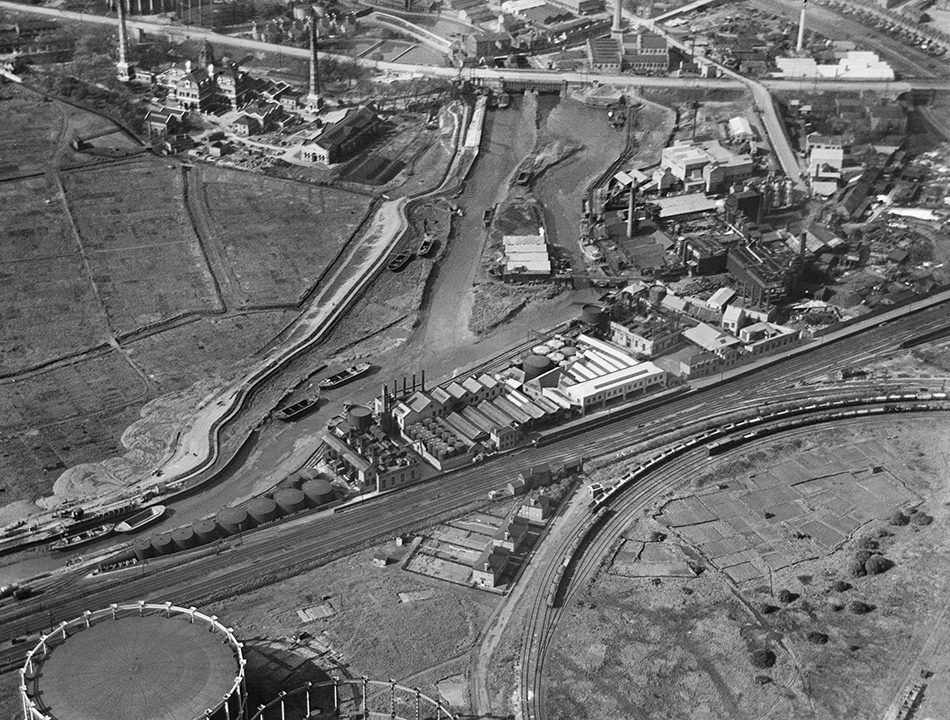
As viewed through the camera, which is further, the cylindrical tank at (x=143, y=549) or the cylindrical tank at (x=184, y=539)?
the cylindrical tank at (x=184, y=539)

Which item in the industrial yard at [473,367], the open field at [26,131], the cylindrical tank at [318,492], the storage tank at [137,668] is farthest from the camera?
the open field at [26,131]

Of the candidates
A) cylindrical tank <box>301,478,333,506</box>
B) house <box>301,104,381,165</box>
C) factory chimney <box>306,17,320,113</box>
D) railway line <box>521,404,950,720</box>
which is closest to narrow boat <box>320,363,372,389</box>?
cylindrical tank <box>301,478,333,506</box>

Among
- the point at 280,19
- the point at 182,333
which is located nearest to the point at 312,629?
the point at 182,333

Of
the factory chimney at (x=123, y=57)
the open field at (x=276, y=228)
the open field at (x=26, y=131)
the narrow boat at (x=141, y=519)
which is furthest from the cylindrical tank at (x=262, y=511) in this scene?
the factory chimney at (x=123, y=57)

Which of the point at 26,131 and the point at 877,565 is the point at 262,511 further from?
→ the point at 26,131

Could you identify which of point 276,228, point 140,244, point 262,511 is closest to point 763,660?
point 262,511

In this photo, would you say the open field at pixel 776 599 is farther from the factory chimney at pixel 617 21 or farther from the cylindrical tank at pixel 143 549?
the factory chimney at pixel 617 21

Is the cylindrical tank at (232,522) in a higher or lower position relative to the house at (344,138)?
lower
